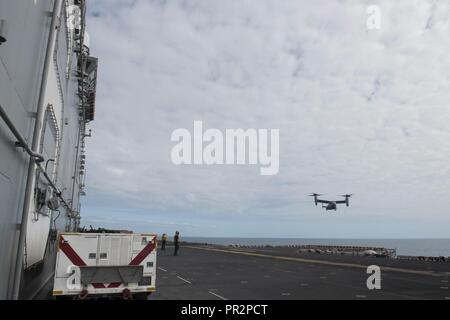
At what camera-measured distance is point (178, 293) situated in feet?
44.5

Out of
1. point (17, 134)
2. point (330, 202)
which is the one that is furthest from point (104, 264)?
point (330, 202)

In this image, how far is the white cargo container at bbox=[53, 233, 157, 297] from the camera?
9.32m

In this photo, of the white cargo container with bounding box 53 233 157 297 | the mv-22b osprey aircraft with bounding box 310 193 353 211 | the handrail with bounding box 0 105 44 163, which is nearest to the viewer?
the handrail with bounding box 0 105 44 163

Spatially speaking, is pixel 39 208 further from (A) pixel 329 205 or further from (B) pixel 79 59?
(A) pixel 329 205

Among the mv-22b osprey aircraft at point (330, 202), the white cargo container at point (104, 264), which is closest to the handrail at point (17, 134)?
the white cargo container at point (104, 264)

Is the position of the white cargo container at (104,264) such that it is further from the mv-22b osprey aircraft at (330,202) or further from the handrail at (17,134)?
the mv-22b osprey aircraft at (330,202)

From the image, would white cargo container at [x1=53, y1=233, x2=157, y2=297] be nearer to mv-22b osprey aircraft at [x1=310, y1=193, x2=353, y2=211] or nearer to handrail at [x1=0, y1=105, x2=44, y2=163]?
handrail at [x1=0, y1=105, x2=44, y2=163]

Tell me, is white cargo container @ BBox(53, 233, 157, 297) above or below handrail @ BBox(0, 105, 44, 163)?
below

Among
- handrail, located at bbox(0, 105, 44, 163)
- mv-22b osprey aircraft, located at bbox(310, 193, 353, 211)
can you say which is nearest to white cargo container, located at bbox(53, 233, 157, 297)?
handrail, located at bbox(0, 105, 44, 163)

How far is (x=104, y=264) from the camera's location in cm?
972

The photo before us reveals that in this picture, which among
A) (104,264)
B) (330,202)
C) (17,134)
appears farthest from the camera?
(330,202)

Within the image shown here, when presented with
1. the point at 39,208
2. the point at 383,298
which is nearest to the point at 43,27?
the point at 39,208

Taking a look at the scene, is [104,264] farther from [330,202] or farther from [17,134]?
[330,202]

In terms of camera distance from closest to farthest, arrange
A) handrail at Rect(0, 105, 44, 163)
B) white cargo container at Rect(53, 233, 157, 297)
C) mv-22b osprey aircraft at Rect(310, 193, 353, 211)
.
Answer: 1. handrail at Rect(0, 105, 44, 163)
2. white cargo container at Rect(53, 233, 157, 297)
3. mv-22b osprey aircraft at Rect(310, 193, 353, 211)
